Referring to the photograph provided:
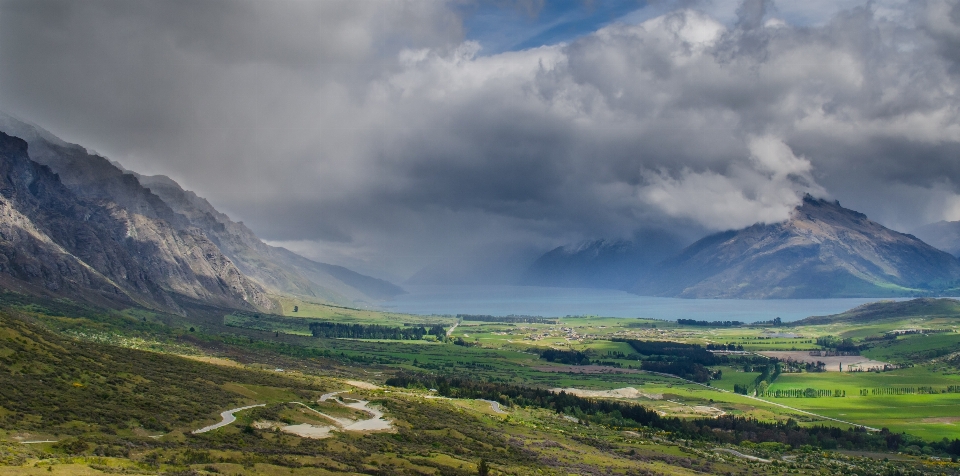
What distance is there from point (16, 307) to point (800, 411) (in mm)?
199151

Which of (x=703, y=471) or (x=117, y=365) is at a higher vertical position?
(x=117, y=365)

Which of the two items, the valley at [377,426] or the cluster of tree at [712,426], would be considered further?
the cluster of tree at [712,426]

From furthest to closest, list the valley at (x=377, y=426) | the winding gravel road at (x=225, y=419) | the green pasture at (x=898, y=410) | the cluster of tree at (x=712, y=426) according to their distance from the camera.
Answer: the green pasture at (x=898, y=410), the cluster of tree at (x=712, y=426), the winding gravel road at (x=225, y=419), the valley at (x=377, y=426)

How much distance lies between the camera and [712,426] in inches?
5536

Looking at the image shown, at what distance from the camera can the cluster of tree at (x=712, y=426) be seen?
129500 mm

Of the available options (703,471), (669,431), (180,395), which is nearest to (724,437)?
(669,431)

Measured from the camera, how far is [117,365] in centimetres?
9825

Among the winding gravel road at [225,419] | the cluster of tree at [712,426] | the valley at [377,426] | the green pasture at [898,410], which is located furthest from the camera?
the green pasture at [898,410]

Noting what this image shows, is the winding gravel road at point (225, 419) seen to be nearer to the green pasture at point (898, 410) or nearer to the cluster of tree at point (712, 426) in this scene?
the cluster of tree at point (712, 426)

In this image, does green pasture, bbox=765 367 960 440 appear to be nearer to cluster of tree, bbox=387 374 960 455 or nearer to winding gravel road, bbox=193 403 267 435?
cluster of tree, bbox=387 374 960 455

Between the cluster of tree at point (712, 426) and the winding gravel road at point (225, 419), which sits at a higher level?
the winding gravel road at point (225, 419)

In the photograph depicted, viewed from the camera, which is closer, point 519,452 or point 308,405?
point 519,452

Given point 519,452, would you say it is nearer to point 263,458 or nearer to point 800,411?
point 263,458

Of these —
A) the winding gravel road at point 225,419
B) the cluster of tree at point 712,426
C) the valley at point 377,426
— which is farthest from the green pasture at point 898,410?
the winding gravel road at point 225,419
